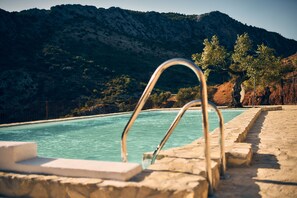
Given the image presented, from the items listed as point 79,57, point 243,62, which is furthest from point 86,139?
point 79,57

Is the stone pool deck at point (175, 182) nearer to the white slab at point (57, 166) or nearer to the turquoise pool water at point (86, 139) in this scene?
the white slab at point (57, 166)

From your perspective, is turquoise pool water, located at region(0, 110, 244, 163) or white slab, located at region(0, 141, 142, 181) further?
turquoise pool water, located at region(0, 110, 244, 163)

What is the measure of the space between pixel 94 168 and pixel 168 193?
645 millimetres

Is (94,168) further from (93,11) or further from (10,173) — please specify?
(93,11)

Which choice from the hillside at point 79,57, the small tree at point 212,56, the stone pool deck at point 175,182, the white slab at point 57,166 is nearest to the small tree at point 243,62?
the small tree at point 212,56

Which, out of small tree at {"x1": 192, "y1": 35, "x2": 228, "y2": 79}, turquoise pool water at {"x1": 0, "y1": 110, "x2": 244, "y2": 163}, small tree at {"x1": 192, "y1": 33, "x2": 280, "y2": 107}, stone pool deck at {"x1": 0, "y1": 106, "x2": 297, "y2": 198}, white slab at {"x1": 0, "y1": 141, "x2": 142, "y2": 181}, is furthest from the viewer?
small tree at {"x1": 192, "y1": 35, "x2": 228, "y2": 79}

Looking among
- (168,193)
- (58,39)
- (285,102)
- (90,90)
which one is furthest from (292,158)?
(58,39)

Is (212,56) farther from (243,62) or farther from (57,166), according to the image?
(57,166)

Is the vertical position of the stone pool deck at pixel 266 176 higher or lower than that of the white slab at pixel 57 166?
lower

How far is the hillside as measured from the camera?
24.1 metres

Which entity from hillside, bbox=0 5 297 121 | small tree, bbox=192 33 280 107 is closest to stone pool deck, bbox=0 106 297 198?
hillside, bbox=0 5 297 121

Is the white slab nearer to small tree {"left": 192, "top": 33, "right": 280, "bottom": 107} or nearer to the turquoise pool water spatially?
the turquoise pool water

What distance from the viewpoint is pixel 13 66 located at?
26.6 m

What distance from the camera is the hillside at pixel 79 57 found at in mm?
24141
